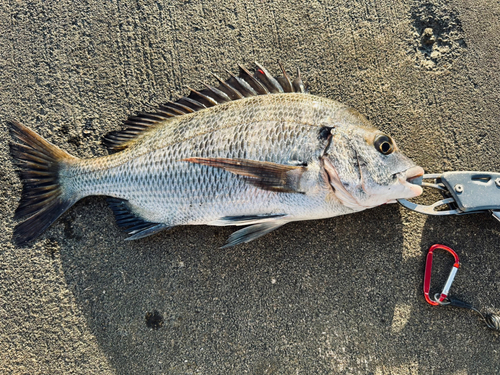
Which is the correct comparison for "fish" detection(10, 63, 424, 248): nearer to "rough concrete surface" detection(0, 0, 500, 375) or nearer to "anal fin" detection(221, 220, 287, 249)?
"anal fin" detection(221, 220, 287, 249)

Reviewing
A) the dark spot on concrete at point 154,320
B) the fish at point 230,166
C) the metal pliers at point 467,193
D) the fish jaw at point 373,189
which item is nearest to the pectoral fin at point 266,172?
the fish at point 230,166

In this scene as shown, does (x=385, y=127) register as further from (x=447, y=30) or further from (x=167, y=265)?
(x=167, y=265)

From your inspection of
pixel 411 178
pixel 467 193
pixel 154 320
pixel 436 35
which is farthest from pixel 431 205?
pixel 154 320

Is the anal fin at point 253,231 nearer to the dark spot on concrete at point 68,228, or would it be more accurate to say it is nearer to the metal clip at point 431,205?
the metal clip at point 431,205

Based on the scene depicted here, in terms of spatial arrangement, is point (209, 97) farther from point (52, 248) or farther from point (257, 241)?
point (52, 248)

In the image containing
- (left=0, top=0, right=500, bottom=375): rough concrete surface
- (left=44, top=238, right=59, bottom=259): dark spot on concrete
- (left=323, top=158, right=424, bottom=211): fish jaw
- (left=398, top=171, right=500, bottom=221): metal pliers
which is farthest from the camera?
(left=44, top=238, right=59, bottom=259): dark spot on concrete

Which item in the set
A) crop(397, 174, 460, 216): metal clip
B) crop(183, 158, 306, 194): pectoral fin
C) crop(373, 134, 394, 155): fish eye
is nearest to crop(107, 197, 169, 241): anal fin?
crop(183, 158, 306, 194): pectoral fin

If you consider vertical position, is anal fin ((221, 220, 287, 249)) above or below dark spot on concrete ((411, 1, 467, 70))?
below
